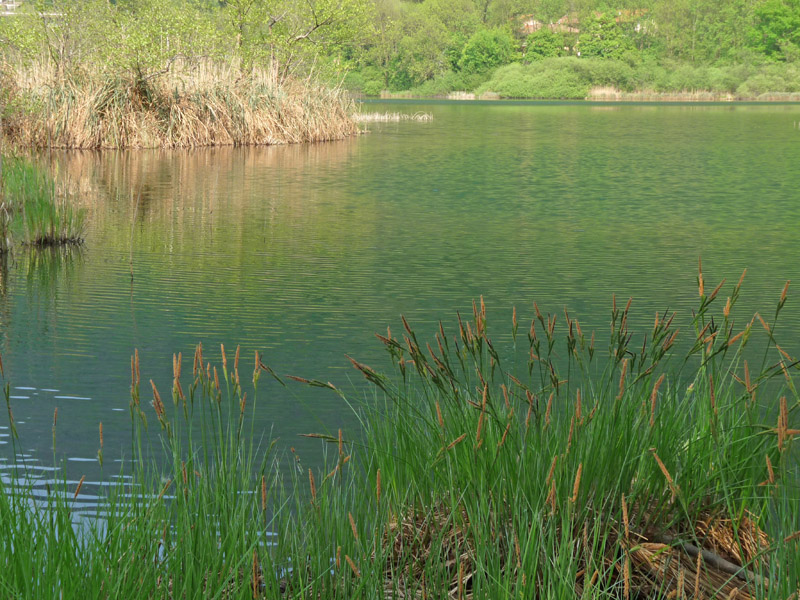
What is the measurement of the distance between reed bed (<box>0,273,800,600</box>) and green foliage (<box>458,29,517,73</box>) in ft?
269

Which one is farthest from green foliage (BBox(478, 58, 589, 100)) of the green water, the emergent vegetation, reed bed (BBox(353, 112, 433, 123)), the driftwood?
the driftwood

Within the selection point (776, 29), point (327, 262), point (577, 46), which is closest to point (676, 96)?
point (776, 29)

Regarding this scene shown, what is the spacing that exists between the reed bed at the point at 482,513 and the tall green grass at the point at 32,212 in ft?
18.7

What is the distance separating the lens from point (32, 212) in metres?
8.29

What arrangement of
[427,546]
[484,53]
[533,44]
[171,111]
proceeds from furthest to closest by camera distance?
[533,44], [484,53], [171,111], [427,546]

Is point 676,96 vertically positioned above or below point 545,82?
below

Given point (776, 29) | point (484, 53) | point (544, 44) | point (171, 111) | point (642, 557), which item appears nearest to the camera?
point (642, 557)

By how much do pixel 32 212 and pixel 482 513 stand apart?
678cm

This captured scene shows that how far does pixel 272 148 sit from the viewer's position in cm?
1947

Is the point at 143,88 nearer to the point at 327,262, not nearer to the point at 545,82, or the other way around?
the point at 327,262

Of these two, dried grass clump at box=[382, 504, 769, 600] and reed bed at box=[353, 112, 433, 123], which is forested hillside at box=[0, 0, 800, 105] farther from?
dried grass clump at box=[382, 504, 769, 600]

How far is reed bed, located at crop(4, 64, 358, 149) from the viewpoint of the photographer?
56.4ft

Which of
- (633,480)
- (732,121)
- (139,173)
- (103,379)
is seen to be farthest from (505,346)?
(732,121)

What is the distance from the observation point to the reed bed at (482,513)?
207 centimetres
